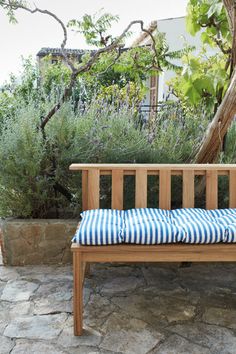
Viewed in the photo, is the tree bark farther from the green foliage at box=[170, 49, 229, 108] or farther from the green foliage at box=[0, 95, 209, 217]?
the green foliage at box=[0, 95, 209, 217]

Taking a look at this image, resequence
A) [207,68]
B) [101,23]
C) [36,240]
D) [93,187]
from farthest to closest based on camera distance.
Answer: [207,68]
[101,23]
[36,240]
[93,187]

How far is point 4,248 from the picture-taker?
2711mm

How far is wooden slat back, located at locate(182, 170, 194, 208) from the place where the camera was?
2381mm

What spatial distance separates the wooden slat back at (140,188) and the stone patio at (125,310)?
525 mm

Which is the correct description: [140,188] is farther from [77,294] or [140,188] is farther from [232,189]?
[77,294]

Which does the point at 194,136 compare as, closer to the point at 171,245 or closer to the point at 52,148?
the point at 52,148

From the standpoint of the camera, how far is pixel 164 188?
7.84 feet

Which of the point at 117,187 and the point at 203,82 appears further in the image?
the point at 203,82

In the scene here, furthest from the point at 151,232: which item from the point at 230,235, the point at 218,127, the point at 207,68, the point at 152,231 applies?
the point at 207,68

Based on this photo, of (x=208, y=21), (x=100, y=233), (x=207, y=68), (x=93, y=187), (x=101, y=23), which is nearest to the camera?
(x=100, y=233)

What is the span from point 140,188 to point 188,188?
0.31m

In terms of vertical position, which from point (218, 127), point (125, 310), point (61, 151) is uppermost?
point (218, 127)

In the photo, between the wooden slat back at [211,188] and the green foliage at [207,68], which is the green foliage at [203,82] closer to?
the green foliage at [207,68]

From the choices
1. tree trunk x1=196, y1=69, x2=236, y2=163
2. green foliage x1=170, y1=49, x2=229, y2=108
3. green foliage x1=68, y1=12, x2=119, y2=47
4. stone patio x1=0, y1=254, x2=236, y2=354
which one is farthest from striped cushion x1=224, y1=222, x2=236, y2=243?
green foliage x1=68, y1=12, x2=119, y2=47
